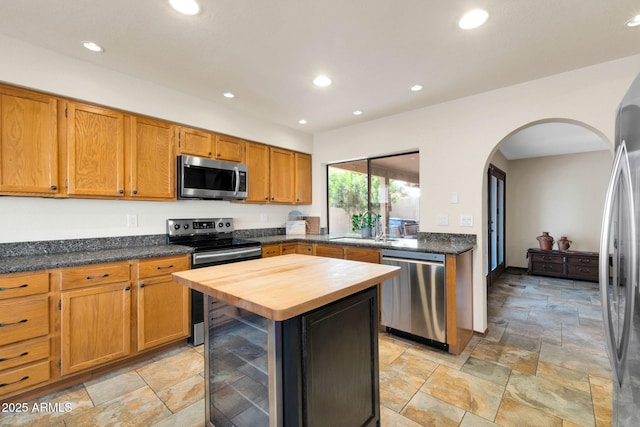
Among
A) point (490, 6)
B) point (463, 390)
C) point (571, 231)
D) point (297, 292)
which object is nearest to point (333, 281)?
point (297, 292)

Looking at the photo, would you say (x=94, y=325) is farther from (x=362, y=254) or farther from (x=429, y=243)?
(x=429, y=243)

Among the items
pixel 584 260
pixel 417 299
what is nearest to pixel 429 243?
pixel 417 299

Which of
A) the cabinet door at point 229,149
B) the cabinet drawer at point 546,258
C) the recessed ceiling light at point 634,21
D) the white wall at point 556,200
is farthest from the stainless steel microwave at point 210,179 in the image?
the white wall at point 556,200

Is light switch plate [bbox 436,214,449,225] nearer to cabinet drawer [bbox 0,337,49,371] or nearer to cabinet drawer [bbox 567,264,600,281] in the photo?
cabinet drawer [bbox 0,337,49,371]

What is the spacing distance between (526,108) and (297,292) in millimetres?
2897

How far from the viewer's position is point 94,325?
2.18 metres

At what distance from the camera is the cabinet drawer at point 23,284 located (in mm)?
1819

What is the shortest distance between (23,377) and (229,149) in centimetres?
265

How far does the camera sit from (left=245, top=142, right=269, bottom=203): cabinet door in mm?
3746

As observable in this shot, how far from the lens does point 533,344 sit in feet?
8.92

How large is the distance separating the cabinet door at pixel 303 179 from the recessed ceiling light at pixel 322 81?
169 centimetres

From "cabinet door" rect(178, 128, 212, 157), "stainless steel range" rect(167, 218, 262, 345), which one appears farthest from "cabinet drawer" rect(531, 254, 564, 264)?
"cabinet door" rect(178, 128, 212, 157)

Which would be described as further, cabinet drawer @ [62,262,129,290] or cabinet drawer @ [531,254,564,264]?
cabinet drawer @ [531,254,564,264]

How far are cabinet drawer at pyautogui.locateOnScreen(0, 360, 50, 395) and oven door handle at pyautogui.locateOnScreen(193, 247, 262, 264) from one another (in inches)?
48.1
